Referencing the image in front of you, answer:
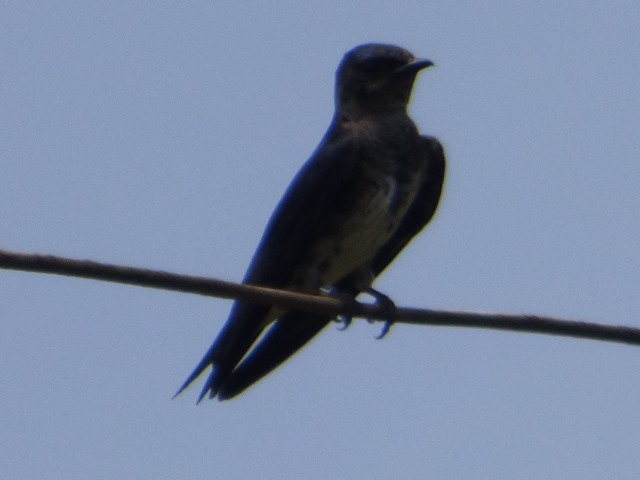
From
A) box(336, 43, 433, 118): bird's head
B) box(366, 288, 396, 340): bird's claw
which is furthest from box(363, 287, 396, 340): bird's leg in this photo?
box(336, 43, 433, 118): bird's head

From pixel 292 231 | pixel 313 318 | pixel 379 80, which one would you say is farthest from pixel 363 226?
pixel 379 80

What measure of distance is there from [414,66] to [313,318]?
1924 millimetres

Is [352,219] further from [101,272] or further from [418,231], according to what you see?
[101,272]

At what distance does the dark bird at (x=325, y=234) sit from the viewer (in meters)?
7.52

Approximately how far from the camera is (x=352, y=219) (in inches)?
299

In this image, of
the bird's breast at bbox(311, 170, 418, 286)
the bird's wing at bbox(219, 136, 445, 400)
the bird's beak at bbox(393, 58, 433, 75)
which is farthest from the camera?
the bird's beak at bbox(393, 58, 433, 75)

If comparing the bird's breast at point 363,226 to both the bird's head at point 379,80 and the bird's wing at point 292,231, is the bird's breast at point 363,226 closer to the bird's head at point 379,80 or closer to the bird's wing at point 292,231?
the bird's wing at point 292,231

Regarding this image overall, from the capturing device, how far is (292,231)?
7.72m

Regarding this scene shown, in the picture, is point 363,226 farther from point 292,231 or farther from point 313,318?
point 313,318

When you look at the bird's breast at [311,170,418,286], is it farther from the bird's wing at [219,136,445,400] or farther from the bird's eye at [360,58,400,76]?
the bird's eye at [360,58,400,76]

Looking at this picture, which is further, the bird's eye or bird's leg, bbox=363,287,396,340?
the bird's eye

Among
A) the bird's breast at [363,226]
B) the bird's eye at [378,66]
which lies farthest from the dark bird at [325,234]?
the bird's eye at [378,66]

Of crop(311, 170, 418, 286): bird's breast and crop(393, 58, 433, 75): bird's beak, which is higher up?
crop(393, 58, 433, 75): bird's beak

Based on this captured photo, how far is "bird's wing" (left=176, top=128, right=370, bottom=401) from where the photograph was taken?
753cm
